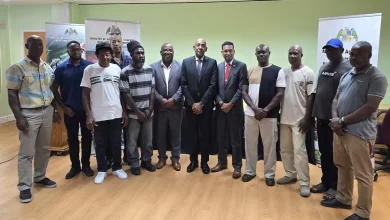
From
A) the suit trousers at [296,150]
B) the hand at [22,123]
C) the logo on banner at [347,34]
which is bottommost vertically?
the suit trousers at [296,150]

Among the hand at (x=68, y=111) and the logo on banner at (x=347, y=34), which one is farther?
the logo on banner at (x=347, y=34)

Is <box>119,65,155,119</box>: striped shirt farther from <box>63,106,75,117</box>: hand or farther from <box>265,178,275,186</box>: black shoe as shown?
<box>265,178,275,186</box>: black shoe

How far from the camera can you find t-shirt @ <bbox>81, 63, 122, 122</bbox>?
360 cm

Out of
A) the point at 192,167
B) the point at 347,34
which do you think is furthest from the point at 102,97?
the point at 347,34

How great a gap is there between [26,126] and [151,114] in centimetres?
142

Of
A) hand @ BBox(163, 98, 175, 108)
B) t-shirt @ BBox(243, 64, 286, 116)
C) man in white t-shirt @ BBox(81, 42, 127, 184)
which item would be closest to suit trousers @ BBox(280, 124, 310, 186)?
t-shirt @ BBox(243, 64, 286, 116)

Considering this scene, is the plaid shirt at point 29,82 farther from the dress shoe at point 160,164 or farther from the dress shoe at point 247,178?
the dress shoe at point 247,178

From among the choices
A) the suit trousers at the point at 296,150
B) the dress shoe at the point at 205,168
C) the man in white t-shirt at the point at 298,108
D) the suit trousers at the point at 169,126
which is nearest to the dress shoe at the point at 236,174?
the dress shoe at the point at 205,168

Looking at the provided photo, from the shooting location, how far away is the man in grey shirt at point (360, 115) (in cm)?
259

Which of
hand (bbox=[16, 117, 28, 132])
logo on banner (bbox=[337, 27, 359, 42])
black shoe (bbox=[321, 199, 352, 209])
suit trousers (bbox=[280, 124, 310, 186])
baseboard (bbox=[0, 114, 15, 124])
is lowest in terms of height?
black shoe (bbox=[321, 199, 352, 209])

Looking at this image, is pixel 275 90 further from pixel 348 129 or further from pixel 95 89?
pixel 95 89

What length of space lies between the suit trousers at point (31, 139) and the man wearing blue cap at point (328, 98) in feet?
9.17

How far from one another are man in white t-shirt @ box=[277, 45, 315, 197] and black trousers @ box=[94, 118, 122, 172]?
1.89 metres

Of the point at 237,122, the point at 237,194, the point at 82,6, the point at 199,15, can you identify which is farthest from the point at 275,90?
the point at 82,6
